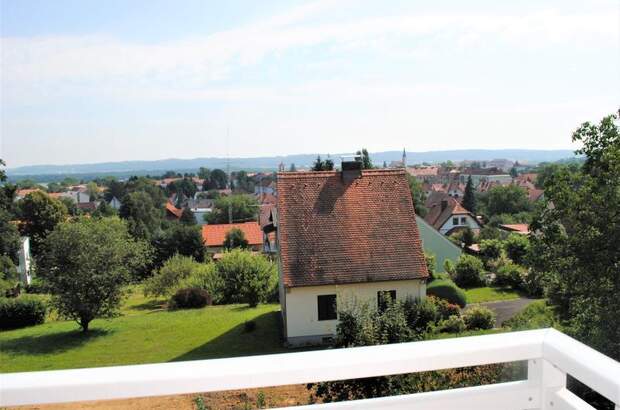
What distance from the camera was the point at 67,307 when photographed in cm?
2145

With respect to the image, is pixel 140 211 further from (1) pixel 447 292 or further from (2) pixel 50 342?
(1) pixel 447 292

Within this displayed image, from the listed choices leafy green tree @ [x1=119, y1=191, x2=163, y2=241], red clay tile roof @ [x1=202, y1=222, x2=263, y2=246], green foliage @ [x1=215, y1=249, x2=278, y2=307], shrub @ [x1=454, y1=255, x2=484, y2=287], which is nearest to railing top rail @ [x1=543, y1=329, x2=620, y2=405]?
green foliage @ [x1=215, y1=249, x2=278, y2=307]

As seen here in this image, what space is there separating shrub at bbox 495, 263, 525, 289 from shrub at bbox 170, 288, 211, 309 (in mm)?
17752

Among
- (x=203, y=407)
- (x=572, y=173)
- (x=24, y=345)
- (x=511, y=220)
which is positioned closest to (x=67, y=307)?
(x=24, y=345)

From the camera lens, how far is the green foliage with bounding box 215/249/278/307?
28.0m

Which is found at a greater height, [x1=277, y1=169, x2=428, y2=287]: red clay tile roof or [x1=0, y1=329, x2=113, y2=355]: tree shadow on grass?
[x1=277, y1=169, x2=428, y2=287]: red clay tile roof

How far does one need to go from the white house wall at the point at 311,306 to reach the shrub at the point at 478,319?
275 cm

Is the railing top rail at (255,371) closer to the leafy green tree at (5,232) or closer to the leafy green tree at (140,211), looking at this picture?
the leafy green tree at (5,232)

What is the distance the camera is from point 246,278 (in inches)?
1126

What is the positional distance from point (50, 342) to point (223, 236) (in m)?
38.7

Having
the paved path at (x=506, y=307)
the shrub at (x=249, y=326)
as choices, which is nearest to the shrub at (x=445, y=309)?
the paved path at (x=506, y=307)

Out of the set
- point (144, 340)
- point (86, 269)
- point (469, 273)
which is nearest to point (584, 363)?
point (144, 340)

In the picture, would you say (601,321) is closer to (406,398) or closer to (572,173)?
(572,173)

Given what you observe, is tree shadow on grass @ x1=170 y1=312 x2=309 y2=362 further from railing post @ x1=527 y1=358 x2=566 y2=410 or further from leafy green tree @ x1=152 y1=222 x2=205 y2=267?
leafy green tree @ x1=152 y1=222 x2=205 y2=267
